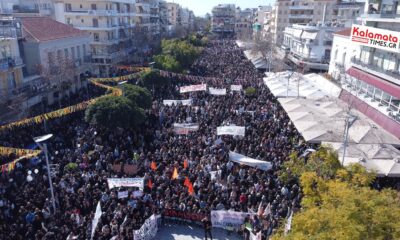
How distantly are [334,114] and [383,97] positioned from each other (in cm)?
540

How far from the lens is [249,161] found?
19.4 metres

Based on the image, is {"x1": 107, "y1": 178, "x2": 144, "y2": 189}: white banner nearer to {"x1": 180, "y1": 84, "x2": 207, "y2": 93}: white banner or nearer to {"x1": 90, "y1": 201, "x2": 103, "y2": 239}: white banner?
{"x1": 90, "y1": 201, "x2": 103, "y2": 239}: white banner

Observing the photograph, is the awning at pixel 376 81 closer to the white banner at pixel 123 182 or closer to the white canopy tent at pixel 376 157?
the white canopy tent at pixel 376 157

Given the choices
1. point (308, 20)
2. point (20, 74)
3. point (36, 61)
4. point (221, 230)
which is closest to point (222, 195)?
point (221, 230)

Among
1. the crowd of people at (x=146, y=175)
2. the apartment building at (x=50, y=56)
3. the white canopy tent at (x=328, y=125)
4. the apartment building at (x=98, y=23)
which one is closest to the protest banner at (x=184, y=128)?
the crowd of people at (x=146, y=175)

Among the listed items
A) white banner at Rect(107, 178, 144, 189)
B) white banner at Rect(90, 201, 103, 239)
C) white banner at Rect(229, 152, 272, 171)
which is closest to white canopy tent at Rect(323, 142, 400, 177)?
white banner at Rect(229, 152, 272, 171)

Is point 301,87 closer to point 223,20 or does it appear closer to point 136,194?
point 136,194

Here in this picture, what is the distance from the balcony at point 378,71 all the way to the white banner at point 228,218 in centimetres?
1699

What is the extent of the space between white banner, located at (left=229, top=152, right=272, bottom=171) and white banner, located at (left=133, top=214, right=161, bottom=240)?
572cm

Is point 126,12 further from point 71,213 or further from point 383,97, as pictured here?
point 71,213

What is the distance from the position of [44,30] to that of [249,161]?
29621 millimetres

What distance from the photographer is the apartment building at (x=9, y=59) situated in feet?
99.7

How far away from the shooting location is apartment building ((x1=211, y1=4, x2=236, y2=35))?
152500 millimetres

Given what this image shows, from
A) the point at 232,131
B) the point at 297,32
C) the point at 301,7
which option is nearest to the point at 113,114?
the point at 232,131
